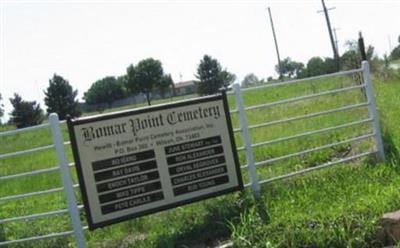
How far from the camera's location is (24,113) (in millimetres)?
59750

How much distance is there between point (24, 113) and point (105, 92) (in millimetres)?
31060

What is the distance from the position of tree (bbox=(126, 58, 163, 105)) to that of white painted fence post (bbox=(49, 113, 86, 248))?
248ft

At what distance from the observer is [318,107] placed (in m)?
14.8

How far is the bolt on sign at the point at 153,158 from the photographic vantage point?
A: 6.02m

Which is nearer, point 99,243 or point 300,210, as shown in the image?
point 300,210

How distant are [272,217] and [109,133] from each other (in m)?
1.95

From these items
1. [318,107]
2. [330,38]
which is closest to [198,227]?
[318,107]

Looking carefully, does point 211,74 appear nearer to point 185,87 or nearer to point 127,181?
point 185,87

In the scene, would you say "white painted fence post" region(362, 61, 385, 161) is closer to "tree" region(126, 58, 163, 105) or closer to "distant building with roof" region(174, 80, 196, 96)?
"tree" region(126, 58, 163, 105)

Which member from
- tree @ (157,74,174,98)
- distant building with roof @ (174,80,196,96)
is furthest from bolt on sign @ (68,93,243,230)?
distant building with roof @ (174,80,196,96)

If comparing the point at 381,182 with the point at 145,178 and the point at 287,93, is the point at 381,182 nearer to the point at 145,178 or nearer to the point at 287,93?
the point at 145,178

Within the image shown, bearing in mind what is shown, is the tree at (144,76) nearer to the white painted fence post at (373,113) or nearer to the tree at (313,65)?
the tree at (313,65)

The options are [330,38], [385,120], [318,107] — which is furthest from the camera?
[330,38]

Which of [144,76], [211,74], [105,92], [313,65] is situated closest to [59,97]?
[144,76]
